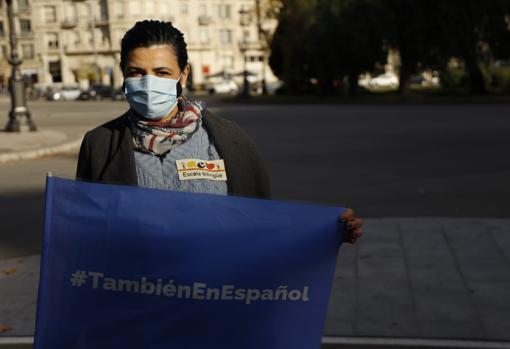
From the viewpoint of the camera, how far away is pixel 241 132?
2.84 metres

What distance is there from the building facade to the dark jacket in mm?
85742

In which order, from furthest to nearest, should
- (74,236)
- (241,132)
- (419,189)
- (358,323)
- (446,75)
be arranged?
(446,75), (419,189), (358,323), (241,132), (74,236)

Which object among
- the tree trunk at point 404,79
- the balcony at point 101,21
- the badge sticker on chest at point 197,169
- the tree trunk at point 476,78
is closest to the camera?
the badge sticker on chest at point 197,169

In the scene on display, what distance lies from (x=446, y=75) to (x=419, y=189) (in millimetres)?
37503

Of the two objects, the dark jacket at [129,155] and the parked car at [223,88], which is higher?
the dark jacket at [129,155]

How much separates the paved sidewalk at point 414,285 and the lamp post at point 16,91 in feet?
47.1

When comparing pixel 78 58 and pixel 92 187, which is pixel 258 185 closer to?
pixel 92 187

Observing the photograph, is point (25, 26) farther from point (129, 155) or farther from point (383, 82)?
point (129, 155)

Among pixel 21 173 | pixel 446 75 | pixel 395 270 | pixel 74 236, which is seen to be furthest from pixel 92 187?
pixel 446 75

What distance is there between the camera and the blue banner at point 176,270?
2.53m

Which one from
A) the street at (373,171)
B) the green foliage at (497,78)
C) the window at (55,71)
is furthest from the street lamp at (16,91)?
the window at (55,71)

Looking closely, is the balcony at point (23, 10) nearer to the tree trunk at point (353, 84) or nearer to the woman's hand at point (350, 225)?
the tree trunk at point (353, 84)

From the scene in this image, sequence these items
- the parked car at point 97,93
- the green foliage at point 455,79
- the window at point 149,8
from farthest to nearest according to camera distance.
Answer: the window at point 149,8
the parked car at point 97,93
the green foliage at point 455,79

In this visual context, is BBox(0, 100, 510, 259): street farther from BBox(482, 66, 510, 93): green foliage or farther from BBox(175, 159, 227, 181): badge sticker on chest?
BBox(482, 66, 510, 93): green foliage
